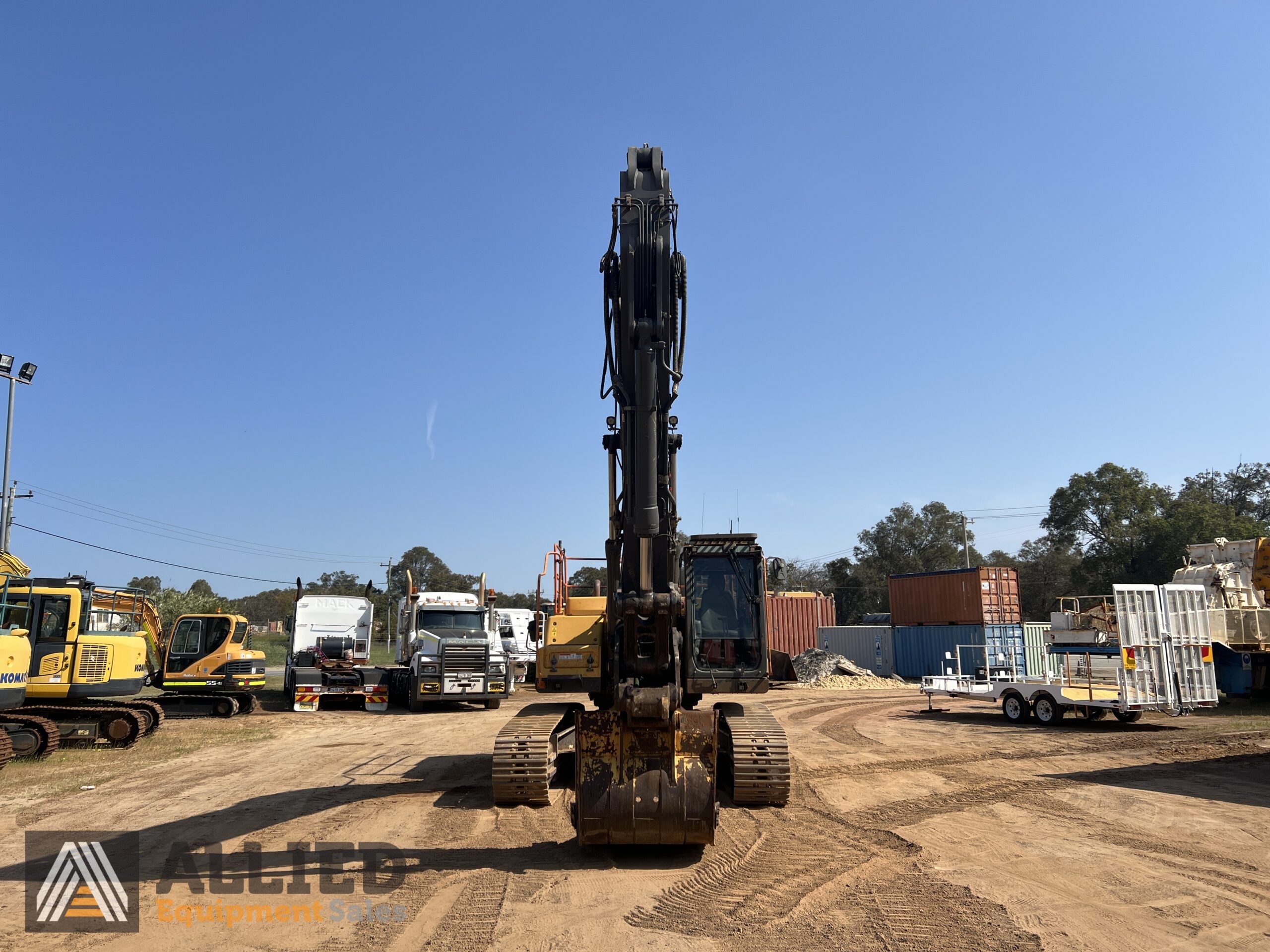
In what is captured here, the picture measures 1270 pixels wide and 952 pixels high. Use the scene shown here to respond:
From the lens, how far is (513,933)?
6086mm

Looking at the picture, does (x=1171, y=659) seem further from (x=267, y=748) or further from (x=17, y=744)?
(x=17, y=744)

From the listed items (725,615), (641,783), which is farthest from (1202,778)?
(641,783)

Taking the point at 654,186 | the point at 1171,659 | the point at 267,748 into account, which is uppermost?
the point at 654,186

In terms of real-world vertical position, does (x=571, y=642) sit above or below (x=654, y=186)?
below

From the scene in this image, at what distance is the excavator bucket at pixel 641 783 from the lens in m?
7.36

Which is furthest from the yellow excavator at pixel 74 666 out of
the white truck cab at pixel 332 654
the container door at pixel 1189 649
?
the container door at pixel 1189 649

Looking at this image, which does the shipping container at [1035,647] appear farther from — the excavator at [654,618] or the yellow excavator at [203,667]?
the yellow excavator at [203,667]

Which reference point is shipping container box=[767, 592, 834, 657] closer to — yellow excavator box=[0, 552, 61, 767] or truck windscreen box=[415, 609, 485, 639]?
truck windscreen box=[415, 609, 485, 639]

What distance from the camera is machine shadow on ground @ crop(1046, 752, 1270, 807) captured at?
1131 cm

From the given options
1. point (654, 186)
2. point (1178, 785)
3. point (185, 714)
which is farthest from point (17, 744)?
point (1178, 785)

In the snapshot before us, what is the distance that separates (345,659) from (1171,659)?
22.6 metres

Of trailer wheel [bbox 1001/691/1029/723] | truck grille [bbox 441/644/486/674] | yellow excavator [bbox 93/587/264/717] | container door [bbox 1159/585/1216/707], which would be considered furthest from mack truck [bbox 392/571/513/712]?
container door [bbox 1159/585/1216/707]

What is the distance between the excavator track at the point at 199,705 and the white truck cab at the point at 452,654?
193 inches

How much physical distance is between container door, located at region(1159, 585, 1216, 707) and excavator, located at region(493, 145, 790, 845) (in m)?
13.8
